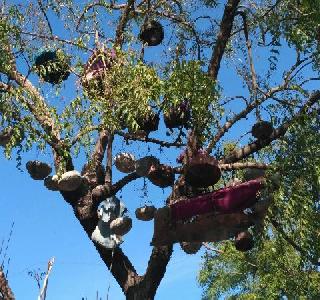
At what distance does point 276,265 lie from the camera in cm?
974

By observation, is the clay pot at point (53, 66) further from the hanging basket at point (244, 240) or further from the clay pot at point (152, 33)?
the hanging basket at point (244, 240)

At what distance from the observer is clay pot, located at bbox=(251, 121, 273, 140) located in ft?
21.0

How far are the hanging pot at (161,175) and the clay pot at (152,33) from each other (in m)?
1.72

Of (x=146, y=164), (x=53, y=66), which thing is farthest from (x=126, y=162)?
(x=53, y=66)

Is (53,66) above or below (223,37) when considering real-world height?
above

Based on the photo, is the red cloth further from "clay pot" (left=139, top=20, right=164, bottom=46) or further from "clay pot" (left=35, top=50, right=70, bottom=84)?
"clay pot" (left=139, top=20, right=164, bottom=46)

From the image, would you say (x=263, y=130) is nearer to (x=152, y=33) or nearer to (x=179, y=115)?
(x=179, y=115)

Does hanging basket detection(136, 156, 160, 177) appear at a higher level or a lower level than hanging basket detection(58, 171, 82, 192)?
lower

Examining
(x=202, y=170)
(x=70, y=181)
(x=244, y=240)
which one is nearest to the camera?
(x=202, y=170)

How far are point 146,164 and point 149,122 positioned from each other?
1.41ft

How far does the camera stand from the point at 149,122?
19.2 feet

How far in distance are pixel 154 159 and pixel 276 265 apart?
14.9ft

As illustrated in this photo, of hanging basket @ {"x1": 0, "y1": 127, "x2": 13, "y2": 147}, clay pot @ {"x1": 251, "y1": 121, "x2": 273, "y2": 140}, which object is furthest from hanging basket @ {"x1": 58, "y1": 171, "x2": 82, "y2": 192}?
clay pot @ {"x1": 251, "y1": 121, "x2": 273, "y2": 140}

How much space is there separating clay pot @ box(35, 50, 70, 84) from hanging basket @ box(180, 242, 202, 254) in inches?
88.7
